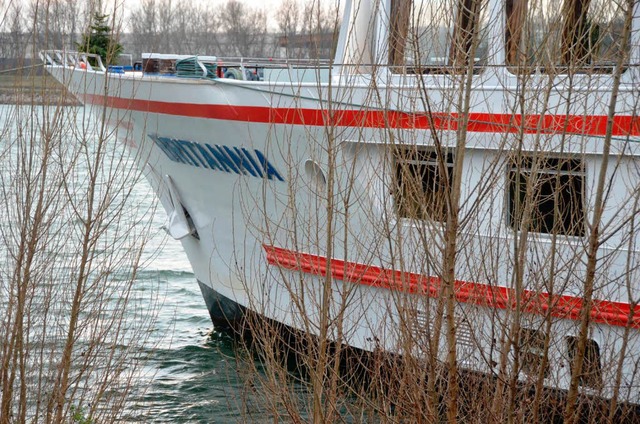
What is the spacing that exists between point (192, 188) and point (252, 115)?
1.87 m

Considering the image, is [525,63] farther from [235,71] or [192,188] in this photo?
[192,188]

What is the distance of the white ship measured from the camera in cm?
523

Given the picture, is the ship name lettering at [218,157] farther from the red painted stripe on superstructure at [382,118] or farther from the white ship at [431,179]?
the red painted stripe on superstructure at [382,118]

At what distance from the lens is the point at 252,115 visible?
927 centimetres

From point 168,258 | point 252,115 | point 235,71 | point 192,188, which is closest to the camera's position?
point 252,115

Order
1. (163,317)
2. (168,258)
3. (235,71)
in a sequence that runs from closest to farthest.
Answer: (235,71) < (163,317) < (168,258)

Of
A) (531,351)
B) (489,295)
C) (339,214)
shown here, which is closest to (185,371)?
(339,214)

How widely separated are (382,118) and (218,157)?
2883 millimetres

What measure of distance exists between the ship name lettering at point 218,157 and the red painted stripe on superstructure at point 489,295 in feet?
3.37

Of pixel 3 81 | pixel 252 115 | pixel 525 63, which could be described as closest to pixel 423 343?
pixel 525 63

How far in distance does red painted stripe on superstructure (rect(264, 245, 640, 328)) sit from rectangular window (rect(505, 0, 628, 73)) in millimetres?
1213

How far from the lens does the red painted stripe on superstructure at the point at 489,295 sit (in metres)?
5.50

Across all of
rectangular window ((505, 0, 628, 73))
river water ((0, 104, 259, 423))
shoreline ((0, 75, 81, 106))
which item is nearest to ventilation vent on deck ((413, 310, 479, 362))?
rectangular window ((505, 0, 628, 73))

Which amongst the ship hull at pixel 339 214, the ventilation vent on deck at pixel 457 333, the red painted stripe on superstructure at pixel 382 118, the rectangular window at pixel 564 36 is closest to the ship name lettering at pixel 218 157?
the ship hull at pixel 339 214
